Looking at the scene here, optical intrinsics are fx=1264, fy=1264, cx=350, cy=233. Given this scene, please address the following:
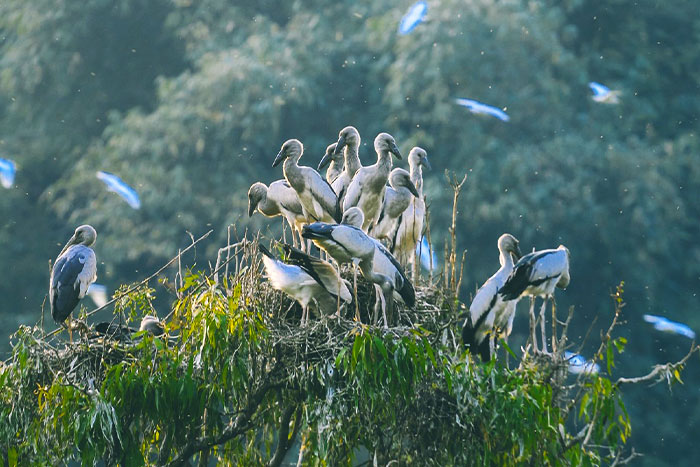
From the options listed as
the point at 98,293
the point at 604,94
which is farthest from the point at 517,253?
the point at 98,293

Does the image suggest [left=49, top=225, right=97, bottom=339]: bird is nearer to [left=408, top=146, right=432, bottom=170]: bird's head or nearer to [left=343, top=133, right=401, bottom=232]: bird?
[left=343, top=133, right=401, bottom=232]: bird

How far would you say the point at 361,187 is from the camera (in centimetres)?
731

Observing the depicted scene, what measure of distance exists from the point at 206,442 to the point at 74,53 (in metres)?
10.4

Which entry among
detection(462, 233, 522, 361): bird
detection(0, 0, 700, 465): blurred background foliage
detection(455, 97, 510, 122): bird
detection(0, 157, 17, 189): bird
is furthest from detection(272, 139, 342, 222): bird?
detection(0, 157, 17, 189): bird

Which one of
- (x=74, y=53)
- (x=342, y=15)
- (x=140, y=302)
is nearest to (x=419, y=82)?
(x=342, y=15)

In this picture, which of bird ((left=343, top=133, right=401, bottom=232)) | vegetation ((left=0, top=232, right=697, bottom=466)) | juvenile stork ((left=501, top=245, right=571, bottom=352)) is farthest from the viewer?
bird ((left=343, top=133, right=401, bottom=232))

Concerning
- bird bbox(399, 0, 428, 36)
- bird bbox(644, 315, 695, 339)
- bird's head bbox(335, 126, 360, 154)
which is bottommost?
bird bbox(644, 315, 695, 339)

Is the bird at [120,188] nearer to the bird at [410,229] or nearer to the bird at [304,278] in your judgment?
the bird at [410,229]

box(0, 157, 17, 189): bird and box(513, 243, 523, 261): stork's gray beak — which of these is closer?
box(513, 243, 523, 261): stork's gray beak

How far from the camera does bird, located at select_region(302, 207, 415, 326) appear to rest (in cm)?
597

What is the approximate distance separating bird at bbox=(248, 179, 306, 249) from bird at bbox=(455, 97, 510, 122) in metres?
5.05

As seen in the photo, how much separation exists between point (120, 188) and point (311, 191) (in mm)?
6113

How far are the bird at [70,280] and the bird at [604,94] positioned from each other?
23.0 ft

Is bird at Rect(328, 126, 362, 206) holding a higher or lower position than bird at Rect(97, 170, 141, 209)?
higher
